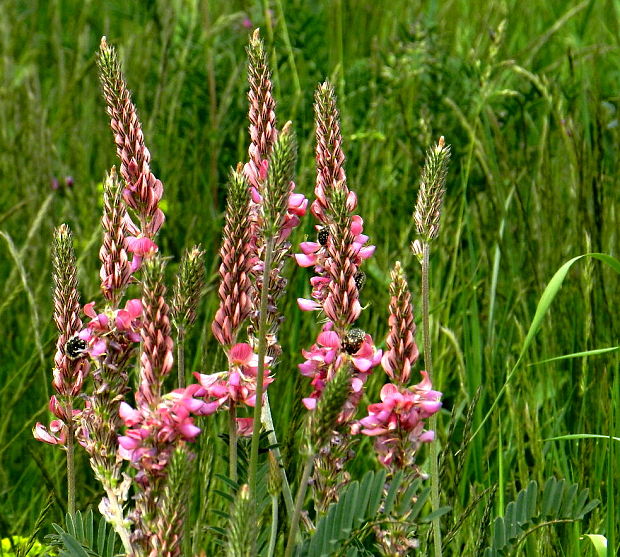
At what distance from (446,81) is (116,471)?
247 cm

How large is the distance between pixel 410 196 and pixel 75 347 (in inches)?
73.6

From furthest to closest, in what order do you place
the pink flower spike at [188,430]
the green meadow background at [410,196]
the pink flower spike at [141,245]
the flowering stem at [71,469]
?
the green meadow background at [410,196] → the flowering stem at [71,469] → the pink flower spike at [141,245] → the pink flower spike at [188,430]

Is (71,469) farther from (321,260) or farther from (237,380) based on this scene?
(321,260)

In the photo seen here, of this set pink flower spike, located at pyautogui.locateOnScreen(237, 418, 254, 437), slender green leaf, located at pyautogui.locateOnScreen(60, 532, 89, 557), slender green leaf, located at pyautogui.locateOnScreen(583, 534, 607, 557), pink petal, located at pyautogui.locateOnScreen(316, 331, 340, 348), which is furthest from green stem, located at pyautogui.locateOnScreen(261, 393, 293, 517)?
slender green leaf, located at pyautogui.locateOnScreen(583, 534, 607, 557)

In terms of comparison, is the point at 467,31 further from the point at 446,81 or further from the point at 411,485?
the point at 411,485

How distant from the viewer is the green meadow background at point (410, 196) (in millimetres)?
2105

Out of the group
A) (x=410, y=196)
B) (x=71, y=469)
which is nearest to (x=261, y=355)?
(x=71, y=469)

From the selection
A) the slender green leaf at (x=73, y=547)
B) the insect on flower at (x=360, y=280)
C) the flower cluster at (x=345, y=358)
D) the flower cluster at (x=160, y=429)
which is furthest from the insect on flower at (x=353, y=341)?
the slender green leaf at (x=73, y=547)

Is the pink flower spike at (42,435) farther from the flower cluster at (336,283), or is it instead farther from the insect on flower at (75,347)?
the flower cluster at (336,283)

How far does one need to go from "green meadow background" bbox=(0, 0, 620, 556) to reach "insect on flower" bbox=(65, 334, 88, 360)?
1.16ft

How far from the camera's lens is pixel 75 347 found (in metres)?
1.32

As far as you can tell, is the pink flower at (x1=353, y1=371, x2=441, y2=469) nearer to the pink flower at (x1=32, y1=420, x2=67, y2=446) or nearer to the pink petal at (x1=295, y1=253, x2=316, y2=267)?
the pink petal at (x1=295, y1=253, x2=316, y2=267)

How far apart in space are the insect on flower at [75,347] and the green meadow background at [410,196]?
35 cm

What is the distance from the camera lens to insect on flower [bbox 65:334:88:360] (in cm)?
132
